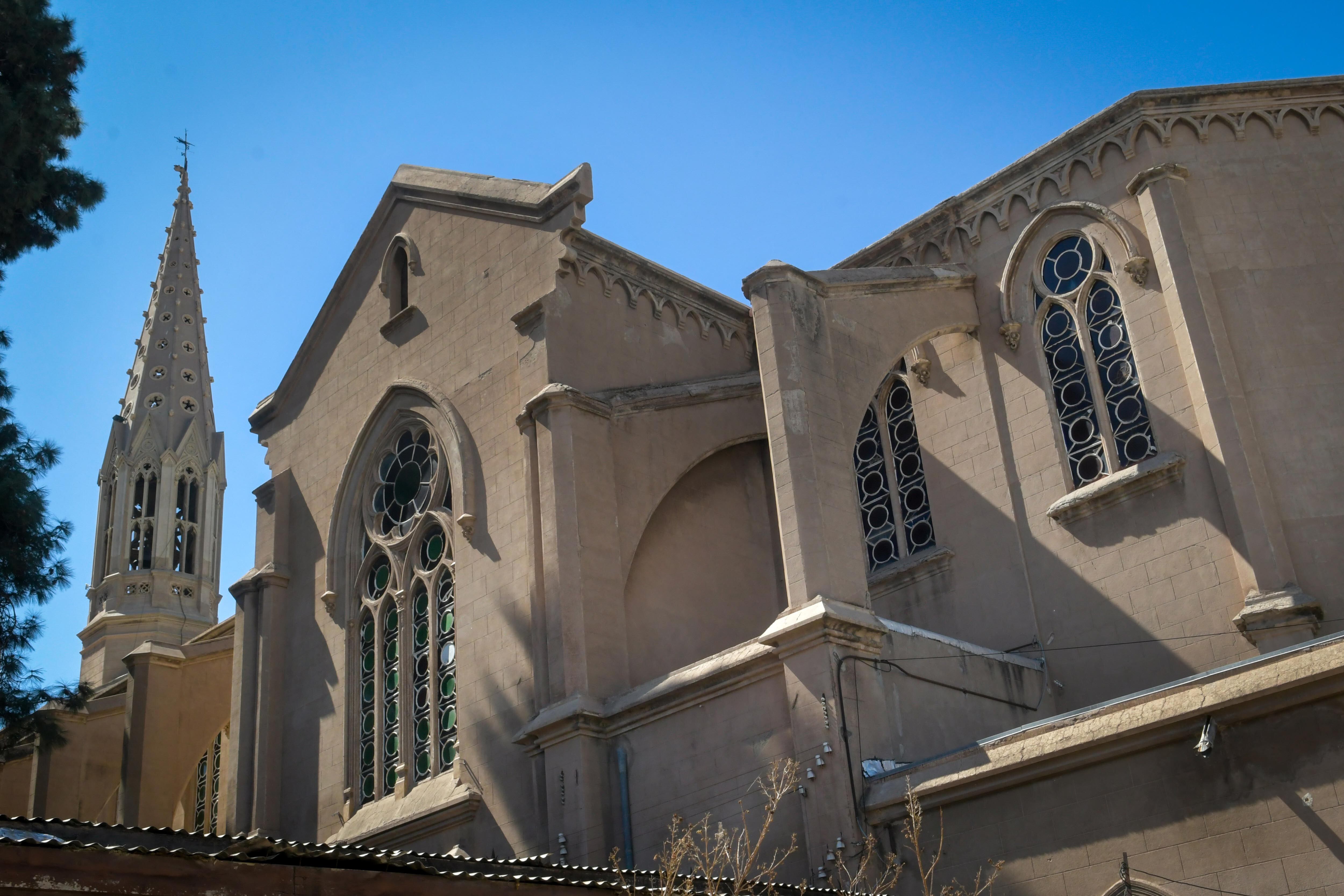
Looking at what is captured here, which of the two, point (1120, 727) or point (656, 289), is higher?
point (656, 289)

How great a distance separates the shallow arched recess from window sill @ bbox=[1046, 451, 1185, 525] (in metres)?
3.99

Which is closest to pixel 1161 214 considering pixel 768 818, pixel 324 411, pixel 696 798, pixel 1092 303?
pixel 1092 303

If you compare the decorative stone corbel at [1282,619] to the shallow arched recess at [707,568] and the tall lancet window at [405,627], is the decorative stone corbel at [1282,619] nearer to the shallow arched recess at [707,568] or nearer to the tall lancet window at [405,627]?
the shallow arched recess at [707,568]

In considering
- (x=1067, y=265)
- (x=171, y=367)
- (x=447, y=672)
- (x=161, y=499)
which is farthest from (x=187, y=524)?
(x=1067, y=265)

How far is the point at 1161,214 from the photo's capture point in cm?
1538

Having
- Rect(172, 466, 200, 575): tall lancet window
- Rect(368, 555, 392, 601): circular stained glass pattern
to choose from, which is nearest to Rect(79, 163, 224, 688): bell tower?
Rect(172, 466, 200, 575): tall lancet window

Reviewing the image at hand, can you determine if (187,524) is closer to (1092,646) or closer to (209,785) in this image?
(209,785)

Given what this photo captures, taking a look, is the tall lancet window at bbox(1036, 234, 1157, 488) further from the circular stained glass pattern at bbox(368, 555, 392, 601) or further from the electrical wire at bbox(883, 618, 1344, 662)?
the circular stained glass pattern at bbox(368, 555, 392, 601)

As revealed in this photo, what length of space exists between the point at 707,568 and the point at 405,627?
4.05 meters

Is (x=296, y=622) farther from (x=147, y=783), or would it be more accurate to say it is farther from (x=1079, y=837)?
(x=1079, y=837)

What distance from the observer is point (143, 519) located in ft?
122

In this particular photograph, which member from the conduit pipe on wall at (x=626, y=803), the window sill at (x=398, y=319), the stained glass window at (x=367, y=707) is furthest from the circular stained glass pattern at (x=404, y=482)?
the conduit pipe on wall at (x=626, y=803)

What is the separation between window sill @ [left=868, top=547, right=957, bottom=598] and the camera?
55.2 feet

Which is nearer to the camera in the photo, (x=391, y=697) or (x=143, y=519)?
(x=391, y=697)
